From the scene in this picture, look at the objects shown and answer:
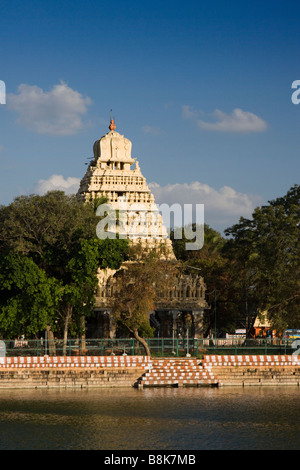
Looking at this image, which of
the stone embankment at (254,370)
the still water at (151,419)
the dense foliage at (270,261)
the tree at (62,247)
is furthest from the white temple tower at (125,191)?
the still water at (151,419)

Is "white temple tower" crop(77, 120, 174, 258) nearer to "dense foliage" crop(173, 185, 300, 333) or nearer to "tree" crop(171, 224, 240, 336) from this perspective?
"tree" crop(171, 224, 240, 336)

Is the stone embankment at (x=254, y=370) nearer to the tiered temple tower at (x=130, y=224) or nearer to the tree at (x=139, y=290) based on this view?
the tree at (x=139, y=290)

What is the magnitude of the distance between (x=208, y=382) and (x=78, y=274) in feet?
39.2

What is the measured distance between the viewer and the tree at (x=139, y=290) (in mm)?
51656

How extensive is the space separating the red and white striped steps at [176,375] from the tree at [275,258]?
11041 mm

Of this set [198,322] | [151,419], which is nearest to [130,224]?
[198,322]

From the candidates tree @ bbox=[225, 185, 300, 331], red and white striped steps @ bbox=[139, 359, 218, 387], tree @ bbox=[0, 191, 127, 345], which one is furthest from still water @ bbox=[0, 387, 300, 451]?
tree @ bbox=[225, 185, 300, 331]

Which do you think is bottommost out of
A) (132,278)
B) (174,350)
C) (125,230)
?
(174,350)

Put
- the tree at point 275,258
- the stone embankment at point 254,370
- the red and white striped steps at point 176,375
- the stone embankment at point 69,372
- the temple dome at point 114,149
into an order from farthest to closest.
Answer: the temple dome at point 114,149 → the tree at point 275,258 → the stone embankment at point 254,370 → the red and white striped steps at point 176,375 → the stone embankment at point 69,372

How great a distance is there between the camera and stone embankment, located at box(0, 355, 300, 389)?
46562 millimetres

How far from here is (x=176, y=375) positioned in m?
47.2
